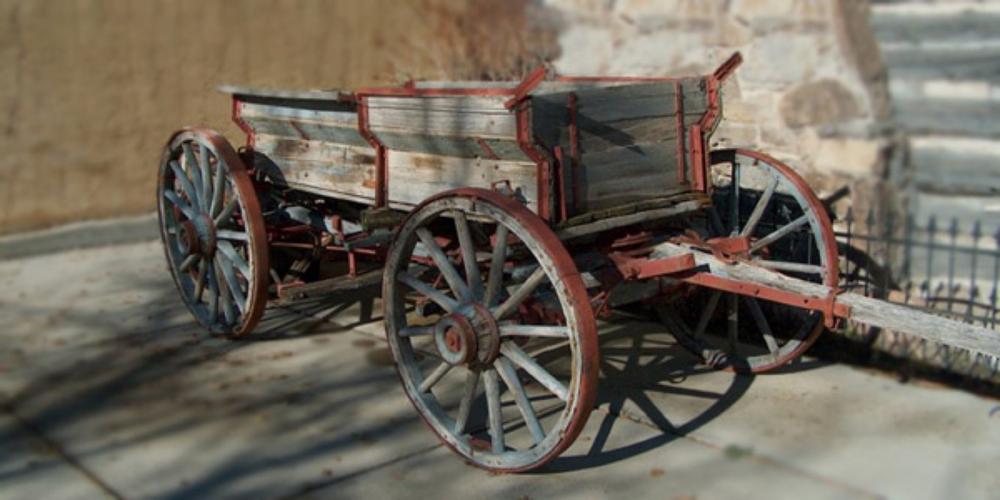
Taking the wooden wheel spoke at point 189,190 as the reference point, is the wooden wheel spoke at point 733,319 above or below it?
below

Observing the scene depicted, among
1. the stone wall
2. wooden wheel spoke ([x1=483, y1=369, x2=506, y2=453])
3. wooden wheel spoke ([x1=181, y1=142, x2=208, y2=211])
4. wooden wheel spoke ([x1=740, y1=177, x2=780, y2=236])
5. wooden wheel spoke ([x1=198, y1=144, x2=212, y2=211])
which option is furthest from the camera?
wooden wheel spoke ([x1=181, y1=142, x2=208, y2=211])

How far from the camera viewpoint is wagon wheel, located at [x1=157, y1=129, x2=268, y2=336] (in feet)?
18.0

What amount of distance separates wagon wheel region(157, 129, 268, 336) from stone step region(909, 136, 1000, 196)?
313cm

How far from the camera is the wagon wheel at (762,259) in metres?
4.90

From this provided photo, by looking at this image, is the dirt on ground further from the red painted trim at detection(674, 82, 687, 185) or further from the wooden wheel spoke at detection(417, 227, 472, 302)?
the wooden wheel spoke at detection(417, 227, 472, 302)

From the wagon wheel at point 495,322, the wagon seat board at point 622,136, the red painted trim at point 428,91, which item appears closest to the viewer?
the wagon wheel at point 495,322

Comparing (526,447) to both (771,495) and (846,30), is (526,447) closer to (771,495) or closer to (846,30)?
(771,495)

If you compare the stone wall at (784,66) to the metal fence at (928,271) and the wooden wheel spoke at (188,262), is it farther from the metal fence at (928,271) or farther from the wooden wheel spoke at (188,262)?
the wooden wheel spoke at (188,262)

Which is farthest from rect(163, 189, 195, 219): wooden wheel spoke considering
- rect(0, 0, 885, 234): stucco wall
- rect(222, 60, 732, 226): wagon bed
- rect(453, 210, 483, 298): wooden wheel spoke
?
rect(0, 0, 885, 234): stucco wall

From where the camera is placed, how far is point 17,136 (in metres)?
8.02

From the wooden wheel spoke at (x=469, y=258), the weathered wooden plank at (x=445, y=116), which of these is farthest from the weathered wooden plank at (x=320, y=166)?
the wooden wheel spoke at (x=469, y=258)

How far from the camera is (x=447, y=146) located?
4.57 metres

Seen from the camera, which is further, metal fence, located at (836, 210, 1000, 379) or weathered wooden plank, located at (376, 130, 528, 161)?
metal fence, located at (836, 210, 1000, 379)

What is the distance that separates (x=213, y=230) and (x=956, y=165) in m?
3.63
